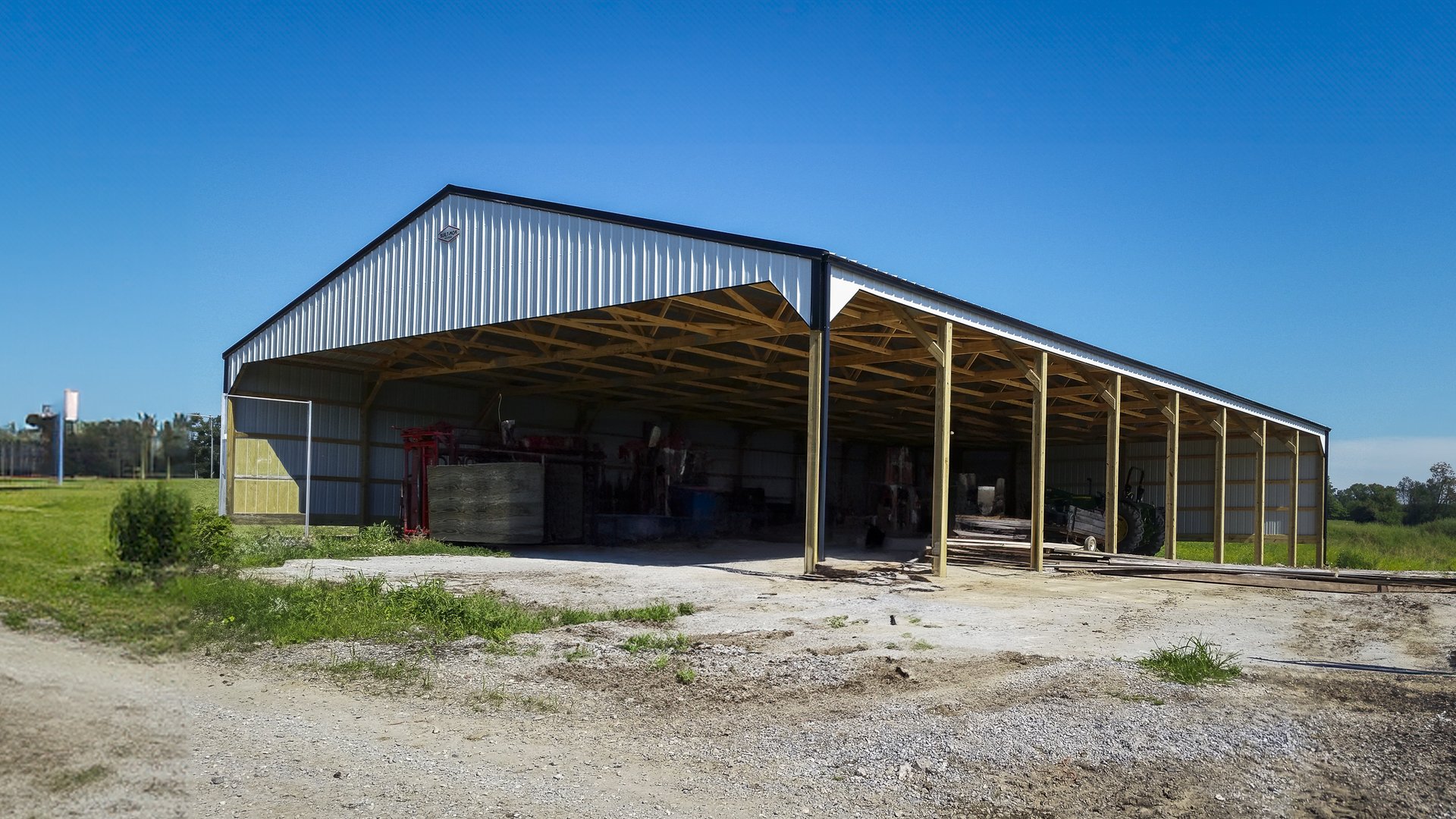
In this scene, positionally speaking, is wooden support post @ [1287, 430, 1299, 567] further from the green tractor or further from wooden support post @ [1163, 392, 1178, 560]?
wooden support post @ [1163, 392, 1178, 560]

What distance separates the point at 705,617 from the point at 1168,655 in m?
5.26

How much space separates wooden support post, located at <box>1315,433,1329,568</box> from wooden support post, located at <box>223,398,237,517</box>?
108ft

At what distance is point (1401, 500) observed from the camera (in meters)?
85.2

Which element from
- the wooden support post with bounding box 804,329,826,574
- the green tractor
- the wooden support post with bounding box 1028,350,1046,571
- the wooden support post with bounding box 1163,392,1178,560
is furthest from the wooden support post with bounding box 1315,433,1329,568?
the wooden support post with bounding box 804,329,826,574

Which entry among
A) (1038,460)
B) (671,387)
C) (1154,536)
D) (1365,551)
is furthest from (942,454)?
(1365,551)

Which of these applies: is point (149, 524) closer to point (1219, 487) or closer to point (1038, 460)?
point (1038, 460)

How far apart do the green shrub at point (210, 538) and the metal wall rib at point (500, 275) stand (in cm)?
627

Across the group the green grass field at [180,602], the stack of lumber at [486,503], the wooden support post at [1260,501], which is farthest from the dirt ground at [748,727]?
the wooden support post at [1260,501]

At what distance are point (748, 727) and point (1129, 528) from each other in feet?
82.2

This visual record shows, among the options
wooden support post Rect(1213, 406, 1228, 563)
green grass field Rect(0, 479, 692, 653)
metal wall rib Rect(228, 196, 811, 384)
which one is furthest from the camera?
wooden support post Rect(1213, 406, 1228, 563)

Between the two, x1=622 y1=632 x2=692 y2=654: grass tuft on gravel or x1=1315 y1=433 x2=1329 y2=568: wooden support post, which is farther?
x1=1315 y1=433 x2=1329 y2=568: wooden support post

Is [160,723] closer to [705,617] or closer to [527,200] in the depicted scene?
[705,617]

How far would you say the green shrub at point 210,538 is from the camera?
46.5 feet

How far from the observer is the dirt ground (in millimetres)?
5191
